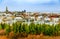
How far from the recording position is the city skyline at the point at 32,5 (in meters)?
2.21

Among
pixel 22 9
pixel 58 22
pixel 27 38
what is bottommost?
pixel 27 38

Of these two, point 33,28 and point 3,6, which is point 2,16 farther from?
point 33,28

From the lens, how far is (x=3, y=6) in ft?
7.38

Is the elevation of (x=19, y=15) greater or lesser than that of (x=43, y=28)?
greater

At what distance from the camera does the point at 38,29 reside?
218 centimetres

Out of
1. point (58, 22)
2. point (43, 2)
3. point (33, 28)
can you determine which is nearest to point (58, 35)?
point (58, 22)

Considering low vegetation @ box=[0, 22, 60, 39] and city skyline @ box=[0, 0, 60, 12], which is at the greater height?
city skyline @ box=[0, 0, 60, 12]

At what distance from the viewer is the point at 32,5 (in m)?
2.24

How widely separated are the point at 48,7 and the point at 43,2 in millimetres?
96

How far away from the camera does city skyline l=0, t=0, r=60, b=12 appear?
221 centimetres

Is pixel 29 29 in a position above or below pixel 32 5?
below

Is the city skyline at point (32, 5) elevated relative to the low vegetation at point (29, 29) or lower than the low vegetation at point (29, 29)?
elevated

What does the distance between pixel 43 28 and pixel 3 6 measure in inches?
24.5

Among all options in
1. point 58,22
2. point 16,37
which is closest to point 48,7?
point 58,22
